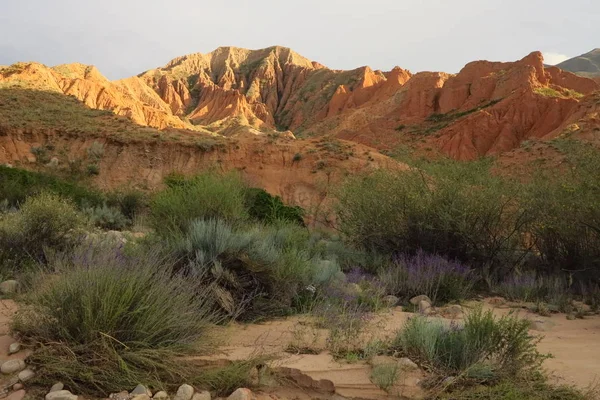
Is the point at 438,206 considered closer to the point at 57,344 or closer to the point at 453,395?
the point at 453,395

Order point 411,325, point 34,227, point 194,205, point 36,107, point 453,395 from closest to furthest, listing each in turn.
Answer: point 453,395, point 411,325, point 34,227, point 194,205, point 36,107

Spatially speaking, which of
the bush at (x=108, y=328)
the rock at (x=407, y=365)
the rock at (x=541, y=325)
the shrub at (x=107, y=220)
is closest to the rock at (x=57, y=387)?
the bush at (x=108, y=328)

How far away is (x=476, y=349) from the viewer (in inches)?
144

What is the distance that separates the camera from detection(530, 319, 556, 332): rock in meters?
5.47

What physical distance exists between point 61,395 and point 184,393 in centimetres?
81

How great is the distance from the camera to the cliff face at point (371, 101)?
41625 millimetres

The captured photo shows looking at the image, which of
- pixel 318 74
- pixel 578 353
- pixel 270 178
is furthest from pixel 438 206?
pixel 318 74

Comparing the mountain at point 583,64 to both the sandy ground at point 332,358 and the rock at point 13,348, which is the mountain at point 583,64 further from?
the rock at point 13,348

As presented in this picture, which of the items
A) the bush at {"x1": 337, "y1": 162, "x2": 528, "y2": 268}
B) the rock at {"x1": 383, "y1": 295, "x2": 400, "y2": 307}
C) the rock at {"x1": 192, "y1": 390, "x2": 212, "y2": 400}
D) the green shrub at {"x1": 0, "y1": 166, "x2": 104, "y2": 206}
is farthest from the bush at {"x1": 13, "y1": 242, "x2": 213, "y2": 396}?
the green shrub at {"x1": 0, "y1": 166, "x2": 104, "y2": 206}

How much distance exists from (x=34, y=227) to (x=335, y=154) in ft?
75.4

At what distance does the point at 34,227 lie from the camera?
6.84m

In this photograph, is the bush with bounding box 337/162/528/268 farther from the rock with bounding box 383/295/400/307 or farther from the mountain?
the mountain

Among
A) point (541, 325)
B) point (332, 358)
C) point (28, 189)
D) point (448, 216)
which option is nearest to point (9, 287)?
point (332, 358)

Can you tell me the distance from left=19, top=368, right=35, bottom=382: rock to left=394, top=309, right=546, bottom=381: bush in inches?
113
